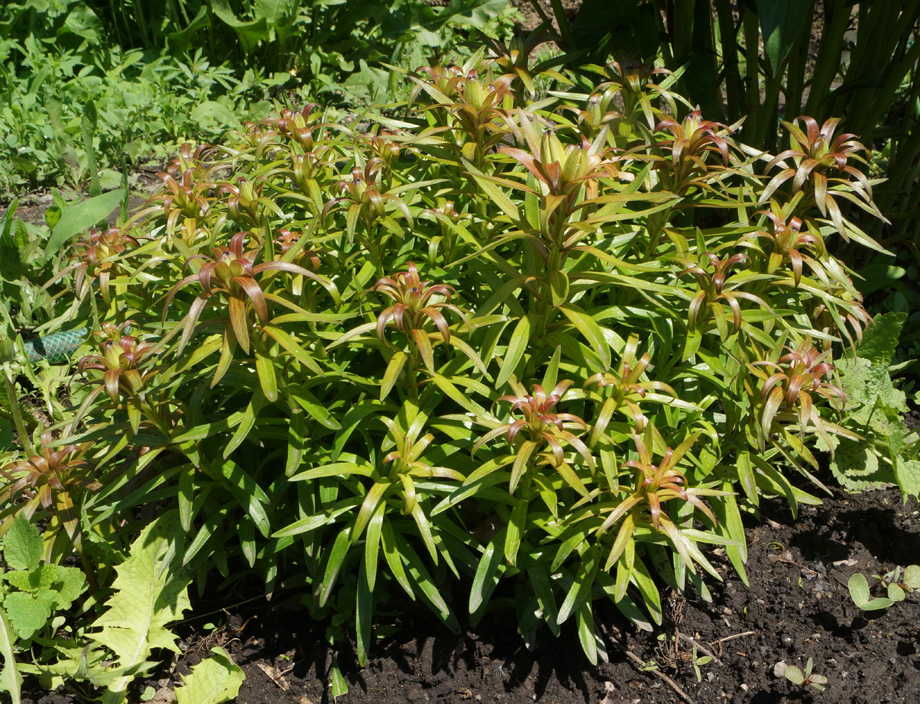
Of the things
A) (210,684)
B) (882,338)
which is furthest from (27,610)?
(882,338)

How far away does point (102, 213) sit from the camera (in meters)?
2.52

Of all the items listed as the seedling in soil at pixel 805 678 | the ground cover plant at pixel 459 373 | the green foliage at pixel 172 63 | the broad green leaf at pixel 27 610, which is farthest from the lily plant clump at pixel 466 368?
the green foliage at pixel 172 63

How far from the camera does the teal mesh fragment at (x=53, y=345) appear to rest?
290cm

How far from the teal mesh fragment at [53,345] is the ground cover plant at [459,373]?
2.81 ft

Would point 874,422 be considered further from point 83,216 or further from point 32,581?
point 83,216

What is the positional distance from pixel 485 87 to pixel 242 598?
151 cm

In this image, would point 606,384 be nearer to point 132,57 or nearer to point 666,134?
point 666,134

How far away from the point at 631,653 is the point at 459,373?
2.81ft

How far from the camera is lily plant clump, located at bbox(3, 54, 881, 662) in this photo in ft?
5.32

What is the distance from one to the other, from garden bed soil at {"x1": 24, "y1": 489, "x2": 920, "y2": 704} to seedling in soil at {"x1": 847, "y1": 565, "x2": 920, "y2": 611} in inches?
1.6

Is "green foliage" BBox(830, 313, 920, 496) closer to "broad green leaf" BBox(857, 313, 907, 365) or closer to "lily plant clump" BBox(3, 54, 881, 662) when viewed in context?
"broad green leaf" BBox(857, 313, 907, 365)

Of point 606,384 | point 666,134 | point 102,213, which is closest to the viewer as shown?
point 606,384

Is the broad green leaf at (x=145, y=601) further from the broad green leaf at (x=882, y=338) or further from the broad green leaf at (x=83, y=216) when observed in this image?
the broad green leaf at (x=882, y=338)

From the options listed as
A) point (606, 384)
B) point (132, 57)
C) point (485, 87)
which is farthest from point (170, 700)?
point (132, 57)
